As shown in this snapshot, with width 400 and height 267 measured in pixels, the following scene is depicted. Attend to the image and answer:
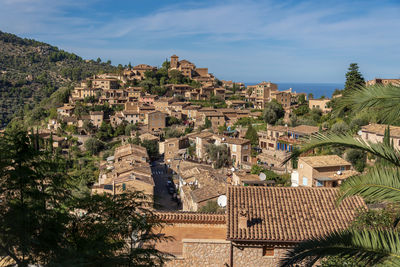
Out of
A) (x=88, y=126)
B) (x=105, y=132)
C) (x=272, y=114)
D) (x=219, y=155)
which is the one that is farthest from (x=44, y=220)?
(x=88, y=126)

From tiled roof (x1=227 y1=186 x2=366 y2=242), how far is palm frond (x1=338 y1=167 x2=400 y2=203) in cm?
439

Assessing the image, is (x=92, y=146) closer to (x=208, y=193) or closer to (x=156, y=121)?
(x=156, y=121)

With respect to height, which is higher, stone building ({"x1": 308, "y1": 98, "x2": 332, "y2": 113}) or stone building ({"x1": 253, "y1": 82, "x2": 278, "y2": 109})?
stone building ({"x1": 253, "y1": 82, "x2": 278, "y2": 109})

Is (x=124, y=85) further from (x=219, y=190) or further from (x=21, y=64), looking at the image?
(x=21, y=64)

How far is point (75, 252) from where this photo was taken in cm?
493

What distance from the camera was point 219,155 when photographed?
36.3 metres

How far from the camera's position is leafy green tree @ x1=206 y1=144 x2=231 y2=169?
119ft

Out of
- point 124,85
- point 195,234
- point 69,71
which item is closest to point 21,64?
point 69,71

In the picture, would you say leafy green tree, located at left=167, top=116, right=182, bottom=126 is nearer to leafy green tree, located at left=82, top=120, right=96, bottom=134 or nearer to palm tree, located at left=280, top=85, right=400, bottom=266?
leafy green tree, located at left=82, top=120, right=96, bottom=134

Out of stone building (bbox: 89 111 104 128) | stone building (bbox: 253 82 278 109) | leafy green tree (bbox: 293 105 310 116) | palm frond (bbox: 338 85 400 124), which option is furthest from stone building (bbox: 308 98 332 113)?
palm frond (bbox: 338 85 400 124)

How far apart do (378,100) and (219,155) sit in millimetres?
31738

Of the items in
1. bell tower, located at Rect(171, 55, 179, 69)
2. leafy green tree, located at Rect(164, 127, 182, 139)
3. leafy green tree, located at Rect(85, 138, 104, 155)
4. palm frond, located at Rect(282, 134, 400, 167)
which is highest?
bell tower, located at Rect(171, 55, 179, 69)

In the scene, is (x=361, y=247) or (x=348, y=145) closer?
(x=361, y=247)

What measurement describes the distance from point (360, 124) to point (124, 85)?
177ft
